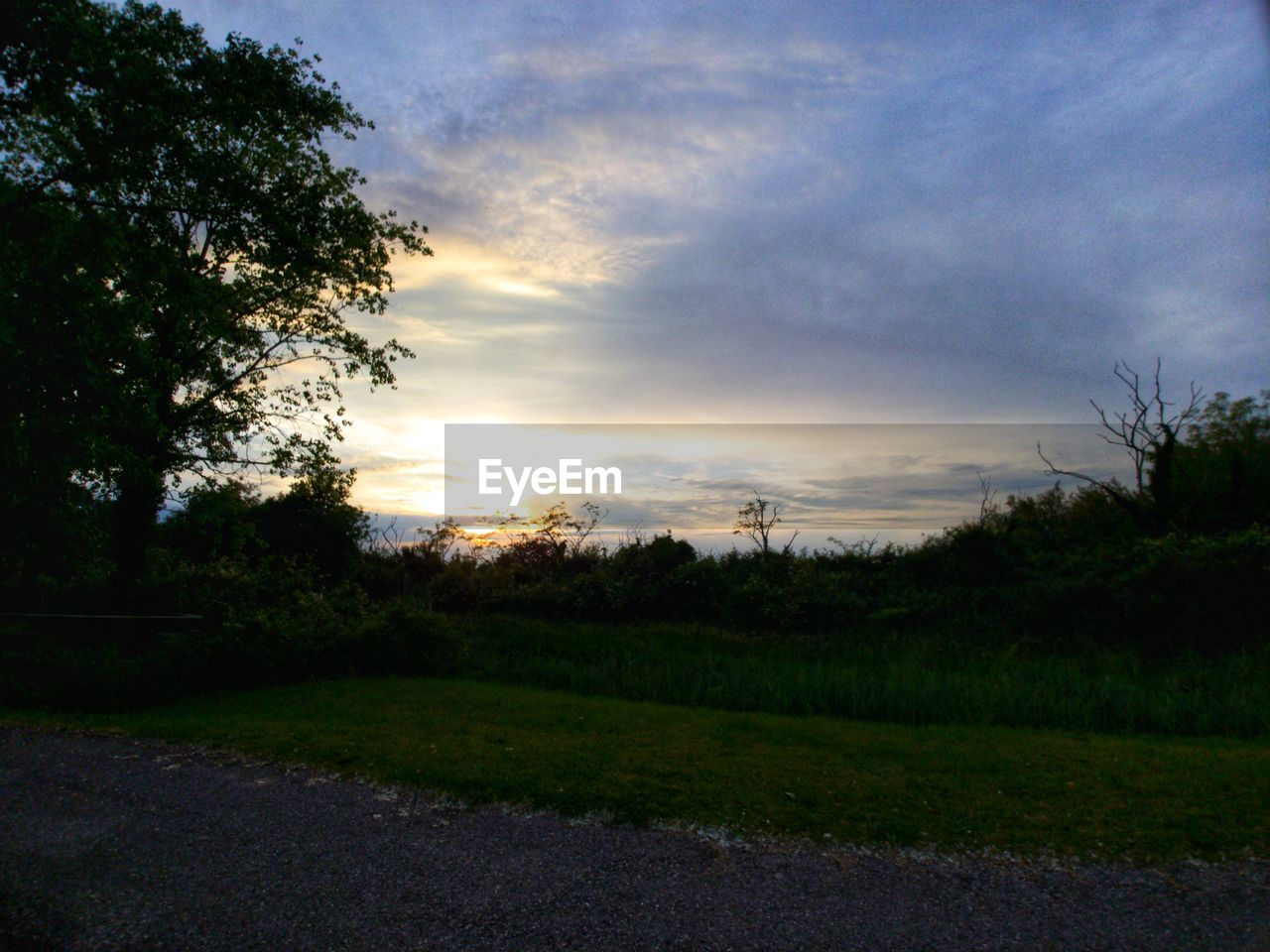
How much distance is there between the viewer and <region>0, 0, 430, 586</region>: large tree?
34.2ft

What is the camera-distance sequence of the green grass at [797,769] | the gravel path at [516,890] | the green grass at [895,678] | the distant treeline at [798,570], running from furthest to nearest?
the distant treeline at [798,570], the green grass at [895,678], the green grass at [797,769], the gravel path at [516,890]

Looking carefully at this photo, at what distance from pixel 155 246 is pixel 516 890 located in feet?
41.3

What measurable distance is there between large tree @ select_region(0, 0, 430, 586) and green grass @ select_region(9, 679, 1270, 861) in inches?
185

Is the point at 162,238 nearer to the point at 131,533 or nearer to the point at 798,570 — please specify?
the point at 131,533

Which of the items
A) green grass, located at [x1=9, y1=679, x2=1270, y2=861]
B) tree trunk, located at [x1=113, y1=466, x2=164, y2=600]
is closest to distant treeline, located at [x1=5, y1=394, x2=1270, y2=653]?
tree trunk, located at [x1=113, y1=466, x2=164, y2=600]

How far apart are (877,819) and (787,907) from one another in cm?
166

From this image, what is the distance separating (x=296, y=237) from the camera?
46.2 feet

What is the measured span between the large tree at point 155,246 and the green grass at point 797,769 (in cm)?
470

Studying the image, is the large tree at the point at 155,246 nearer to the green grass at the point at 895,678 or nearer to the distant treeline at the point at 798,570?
the distant treeline at the point at 798,570

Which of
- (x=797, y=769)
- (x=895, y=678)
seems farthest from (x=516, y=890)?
(x=895, y=678)

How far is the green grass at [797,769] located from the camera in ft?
19.4

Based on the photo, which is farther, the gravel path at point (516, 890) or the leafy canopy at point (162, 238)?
the leafy canopy at point (162, 238)

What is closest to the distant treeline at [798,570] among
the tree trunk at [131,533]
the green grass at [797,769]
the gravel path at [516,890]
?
the tree trunk at [131,533]

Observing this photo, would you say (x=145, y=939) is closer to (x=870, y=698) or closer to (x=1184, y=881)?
(x=1184, y=881)
